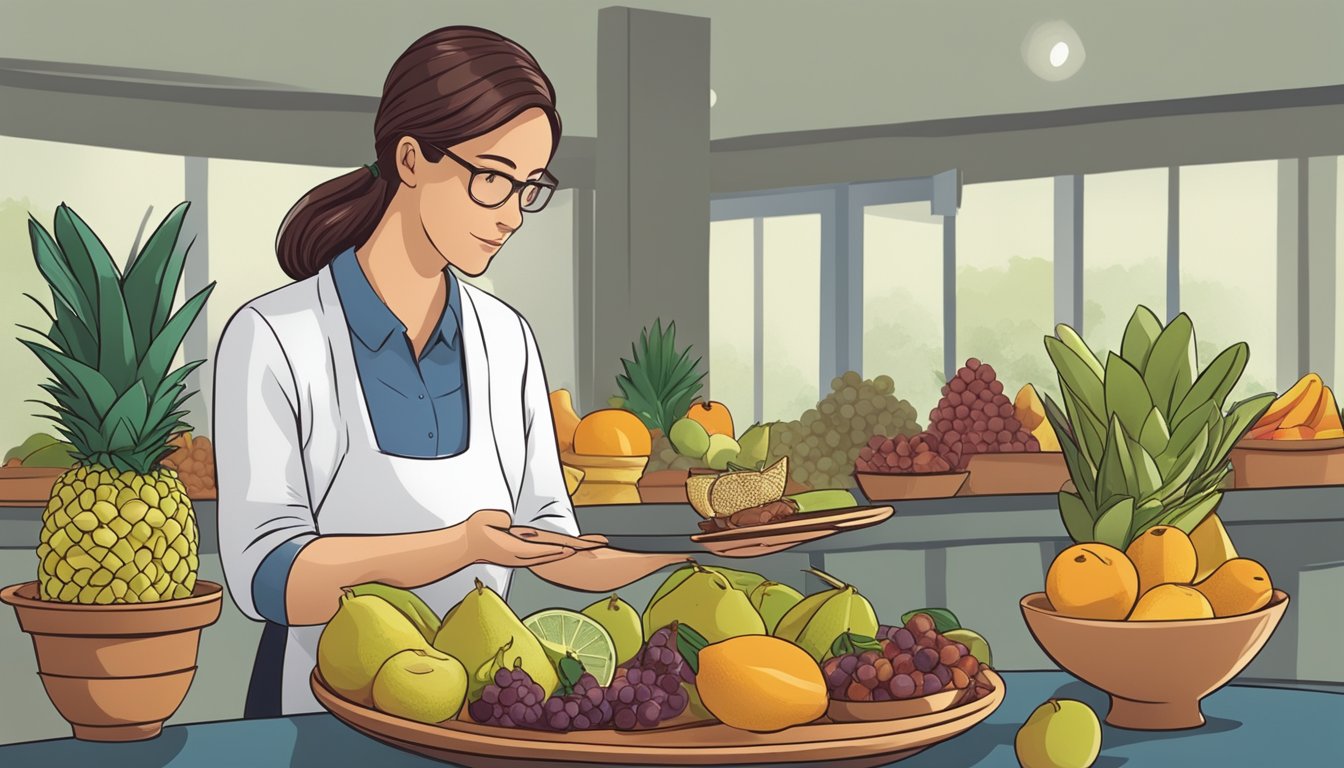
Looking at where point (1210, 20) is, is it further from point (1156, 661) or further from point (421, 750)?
point (421, 750)

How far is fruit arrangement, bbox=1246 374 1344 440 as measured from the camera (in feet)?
12.2

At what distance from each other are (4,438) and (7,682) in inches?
325

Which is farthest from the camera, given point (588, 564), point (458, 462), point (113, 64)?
point (113, 64)

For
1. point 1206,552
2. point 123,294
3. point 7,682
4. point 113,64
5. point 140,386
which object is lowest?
point 7,682

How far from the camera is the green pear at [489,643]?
144cm

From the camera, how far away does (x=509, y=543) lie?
176cm

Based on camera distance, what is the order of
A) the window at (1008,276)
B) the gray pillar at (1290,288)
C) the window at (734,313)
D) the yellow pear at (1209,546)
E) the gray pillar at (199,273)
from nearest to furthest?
1. the yellow pear at (1209,546)
2. the gray pillar at (1290,288)
3. the gray pillar at (199,273)
4. the window at (1008,276)
5. the window at (734,313)

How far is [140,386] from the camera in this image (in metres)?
1.69

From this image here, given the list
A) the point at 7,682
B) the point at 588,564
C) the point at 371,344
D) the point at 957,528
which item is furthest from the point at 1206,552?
the point at 7,682

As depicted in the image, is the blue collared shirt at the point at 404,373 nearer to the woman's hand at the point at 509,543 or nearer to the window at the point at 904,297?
the woman's hand at the point at 509,543

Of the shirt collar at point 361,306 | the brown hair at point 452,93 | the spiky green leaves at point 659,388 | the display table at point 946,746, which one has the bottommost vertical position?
the display table at point 946,746

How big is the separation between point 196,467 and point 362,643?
2.55 m

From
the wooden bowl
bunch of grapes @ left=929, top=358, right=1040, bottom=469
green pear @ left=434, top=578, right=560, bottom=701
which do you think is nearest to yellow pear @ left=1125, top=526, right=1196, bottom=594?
green pear @ left=434, top=578, right=560, bottom=701

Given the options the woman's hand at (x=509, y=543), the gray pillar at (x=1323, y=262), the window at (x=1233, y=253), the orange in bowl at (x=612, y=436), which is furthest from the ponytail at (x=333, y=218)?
the window at (x=1233, y=253)
